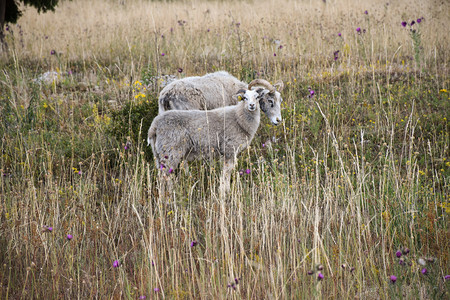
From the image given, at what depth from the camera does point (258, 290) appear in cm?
332

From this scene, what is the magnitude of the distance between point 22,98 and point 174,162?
3298 millimetres

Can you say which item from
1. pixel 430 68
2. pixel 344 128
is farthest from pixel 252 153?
pixel 430 68

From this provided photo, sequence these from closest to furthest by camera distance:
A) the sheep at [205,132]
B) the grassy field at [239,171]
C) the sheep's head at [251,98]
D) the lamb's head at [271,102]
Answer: the grassy field at [239,171] → the sheep at [205,132] → the sheep's head at [251,98] → the lamb's head at [271,102]

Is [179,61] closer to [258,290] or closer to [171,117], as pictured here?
[171,117]

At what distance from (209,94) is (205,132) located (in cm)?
119

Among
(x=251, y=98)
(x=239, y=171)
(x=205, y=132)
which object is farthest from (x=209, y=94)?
(x=239, y=171)

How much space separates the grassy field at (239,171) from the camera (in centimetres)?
353

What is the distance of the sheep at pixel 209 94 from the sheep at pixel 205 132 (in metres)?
0.15

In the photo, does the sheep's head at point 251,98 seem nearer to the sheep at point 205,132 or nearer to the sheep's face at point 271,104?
the sheep at point 205,132

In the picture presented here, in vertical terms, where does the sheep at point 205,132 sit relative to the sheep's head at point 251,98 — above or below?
below

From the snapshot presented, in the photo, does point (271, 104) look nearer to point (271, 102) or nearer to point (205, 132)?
point (271, 102)

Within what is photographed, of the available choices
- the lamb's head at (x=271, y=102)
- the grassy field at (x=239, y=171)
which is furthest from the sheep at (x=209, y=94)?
the grassy field at (x=239, y=171)

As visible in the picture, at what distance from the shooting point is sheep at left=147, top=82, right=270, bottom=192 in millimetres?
5555

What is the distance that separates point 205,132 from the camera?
582cm
